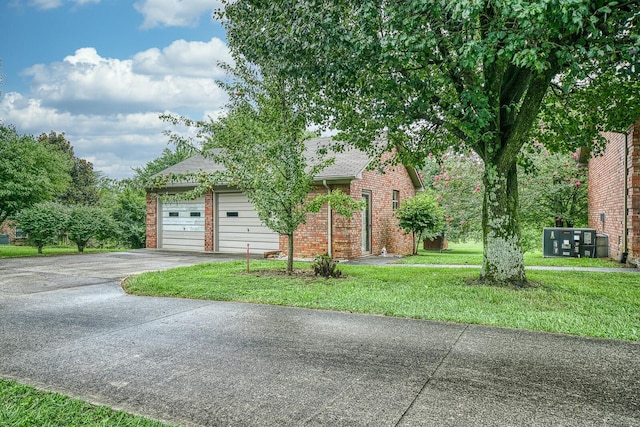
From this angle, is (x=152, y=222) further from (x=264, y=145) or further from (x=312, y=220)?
(x=264, y=145)

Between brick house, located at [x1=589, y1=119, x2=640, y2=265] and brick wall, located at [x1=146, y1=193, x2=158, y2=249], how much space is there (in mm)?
14778

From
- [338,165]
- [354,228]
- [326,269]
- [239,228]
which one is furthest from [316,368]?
[239,228]

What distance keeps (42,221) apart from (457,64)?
49.0 feet

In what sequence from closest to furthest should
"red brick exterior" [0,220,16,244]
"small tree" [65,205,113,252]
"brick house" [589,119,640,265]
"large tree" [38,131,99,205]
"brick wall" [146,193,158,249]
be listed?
1. "brick house" [589,119,640,265]
2. "small tree" [65,205,113,252]
3. "brick wall" [146,193,158,249]
4. "red brick exterior" [0,220,16,244]
5. "large tree" [38,131,99,205]

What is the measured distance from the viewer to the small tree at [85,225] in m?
16.0

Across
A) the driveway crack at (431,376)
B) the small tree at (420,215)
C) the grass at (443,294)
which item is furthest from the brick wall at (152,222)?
the driveway crack at (431,376)

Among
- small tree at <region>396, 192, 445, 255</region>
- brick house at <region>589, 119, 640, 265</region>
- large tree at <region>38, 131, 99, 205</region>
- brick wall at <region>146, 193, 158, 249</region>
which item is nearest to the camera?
brick house at <region>589, 119, 640, 265</region>

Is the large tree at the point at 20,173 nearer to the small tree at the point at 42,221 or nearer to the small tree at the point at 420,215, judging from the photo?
the small tree at the point at 42,221

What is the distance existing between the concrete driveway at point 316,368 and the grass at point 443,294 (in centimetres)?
47

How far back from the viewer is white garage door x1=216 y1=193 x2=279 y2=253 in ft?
48.1

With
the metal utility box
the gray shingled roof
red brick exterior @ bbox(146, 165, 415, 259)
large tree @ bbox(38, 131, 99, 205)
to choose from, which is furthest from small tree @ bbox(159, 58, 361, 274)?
large tree @ bbox(38, 131, 99, 205)

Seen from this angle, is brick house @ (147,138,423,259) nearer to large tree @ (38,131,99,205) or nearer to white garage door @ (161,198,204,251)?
white garage door @ (161,198,204,251)

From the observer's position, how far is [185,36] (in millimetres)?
17453

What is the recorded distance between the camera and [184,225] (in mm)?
16297
